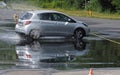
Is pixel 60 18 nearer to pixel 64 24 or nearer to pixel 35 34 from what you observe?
pixel 64 24

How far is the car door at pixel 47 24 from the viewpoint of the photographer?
23.3 metres

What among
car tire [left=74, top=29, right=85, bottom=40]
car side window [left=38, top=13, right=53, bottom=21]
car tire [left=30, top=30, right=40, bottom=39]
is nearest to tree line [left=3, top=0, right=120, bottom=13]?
car tire [left=74, top=29, right=85, bottom=40]

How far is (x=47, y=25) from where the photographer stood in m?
23.4

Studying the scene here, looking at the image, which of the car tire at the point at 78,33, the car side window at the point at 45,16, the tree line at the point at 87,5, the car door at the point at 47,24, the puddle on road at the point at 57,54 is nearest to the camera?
the puddle on road at the point at 57,54

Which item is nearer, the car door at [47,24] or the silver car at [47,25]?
the silver car at [47,25]

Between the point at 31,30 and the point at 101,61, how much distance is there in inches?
314

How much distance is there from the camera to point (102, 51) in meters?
18.7

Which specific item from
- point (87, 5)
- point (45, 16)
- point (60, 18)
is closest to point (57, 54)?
point (45, 16)

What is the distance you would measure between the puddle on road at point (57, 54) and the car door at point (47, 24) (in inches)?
46.0

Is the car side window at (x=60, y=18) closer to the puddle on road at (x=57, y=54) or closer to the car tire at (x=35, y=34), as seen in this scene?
the car tire at (x=35, y=34)

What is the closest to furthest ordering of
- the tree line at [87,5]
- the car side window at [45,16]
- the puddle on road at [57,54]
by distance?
1. the puddle on road at [57,54]
2. the car side window at [45,16]
3. the tree line at [87,5]

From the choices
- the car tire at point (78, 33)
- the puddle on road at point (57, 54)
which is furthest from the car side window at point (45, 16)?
the car tire at point (78, 33)

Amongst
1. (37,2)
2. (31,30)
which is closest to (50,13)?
(31,30)

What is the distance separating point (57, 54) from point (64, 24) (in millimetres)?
6747
